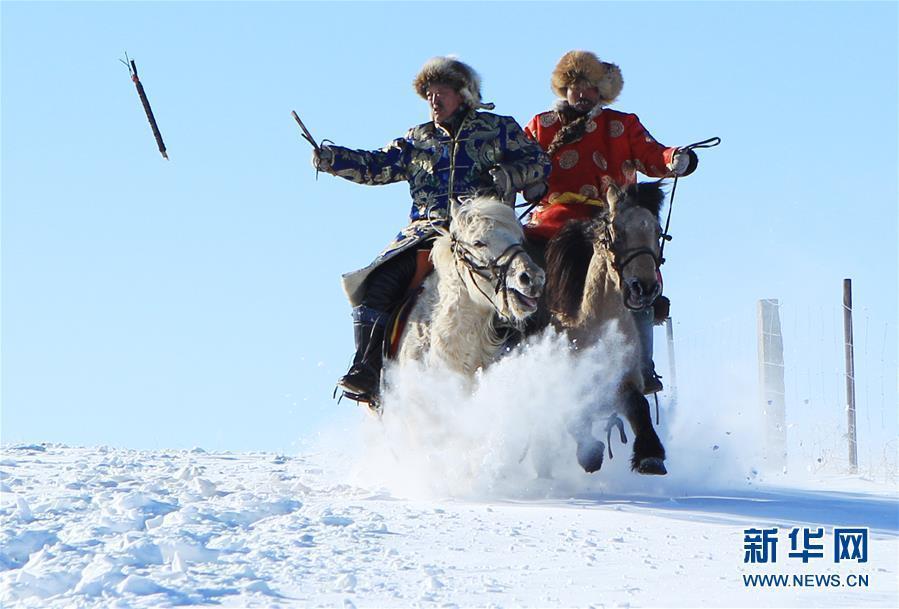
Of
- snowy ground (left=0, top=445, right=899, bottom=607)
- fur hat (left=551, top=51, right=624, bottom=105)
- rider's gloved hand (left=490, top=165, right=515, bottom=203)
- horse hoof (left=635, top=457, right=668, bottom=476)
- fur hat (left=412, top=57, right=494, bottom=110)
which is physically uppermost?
fur hat (left=551, top=51, right=624, bottom=105)

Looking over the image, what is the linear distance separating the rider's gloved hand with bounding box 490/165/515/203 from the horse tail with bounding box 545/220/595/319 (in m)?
0.39

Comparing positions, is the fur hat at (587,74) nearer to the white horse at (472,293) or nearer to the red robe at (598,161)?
the red robe at (598,161)

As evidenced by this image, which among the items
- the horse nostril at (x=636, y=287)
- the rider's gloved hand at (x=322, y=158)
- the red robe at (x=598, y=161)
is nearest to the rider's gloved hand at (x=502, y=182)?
the red robe at (x=598, y=161)

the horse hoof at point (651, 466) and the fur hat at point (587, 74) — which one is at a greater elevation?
the fur hat at point (587, 74)

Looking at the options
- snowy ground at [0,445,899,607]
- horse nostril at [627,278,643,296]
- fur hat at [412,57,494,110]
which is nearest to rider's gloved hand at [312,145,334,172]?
fur hat at [412,57,494,110]

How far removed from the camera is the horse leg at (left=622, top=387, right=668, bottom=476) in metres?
7.41

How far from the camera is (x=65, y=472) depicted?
836 centimetres

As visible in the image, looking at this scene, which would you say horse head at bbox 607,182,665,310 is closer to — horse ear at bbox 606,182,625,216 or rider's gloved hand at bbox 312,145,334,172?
horse ear at bbox 606,182,625,216

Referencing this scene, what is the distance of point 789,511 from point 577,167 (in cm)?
279

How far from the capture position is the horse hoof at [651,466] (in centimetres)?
739

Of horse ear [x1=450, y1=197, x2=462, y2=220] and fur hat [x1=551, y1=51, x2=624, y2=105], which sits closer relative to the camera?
horse ear [x1=450, y1=197, x2=462, y2=220]

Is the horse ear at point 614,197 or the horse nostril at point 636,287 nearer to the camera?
the horse nostril at point 636,287

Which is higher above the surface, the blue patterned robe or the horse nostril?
the blue patterned robe

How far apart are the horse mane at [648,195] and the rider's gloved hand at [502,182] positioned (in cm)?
77
